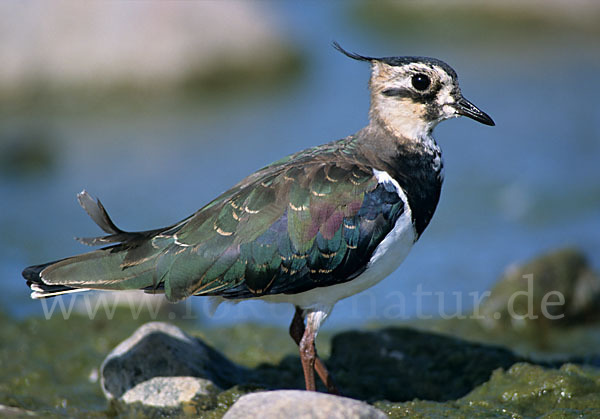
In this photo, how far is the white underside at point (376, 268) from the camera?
5684 mm

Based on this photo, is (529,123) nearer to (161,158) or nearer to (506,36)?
(506,36)

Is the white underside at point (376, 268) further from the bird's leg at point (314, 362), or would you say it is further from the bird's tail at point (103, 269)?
the bird's tail at point (103, 269)

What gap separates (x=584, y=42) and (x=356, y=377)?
38.4 feet

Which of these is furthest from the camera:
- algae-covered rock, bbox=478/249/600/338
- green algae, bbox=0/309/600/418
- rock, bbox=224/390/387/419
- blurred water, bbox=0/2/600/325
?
blurred water, bbox=0/2/600/325

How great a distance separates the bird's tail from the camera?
18.8 feet

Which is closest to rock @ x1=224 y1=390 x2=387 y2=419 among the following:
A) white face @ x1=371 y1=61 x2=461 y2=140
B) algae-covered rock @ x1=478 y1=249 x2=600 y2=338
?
white face @ x1=371 y1=61 x2=461 y2=140

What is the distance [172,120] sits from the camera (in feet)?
46.6

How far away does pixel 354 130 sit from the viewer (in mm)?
12555

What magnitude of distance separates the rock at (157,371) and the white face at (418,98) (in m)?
2.35

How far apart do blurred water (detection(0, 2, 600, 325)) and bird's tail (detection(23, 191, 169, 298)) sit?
2.88m

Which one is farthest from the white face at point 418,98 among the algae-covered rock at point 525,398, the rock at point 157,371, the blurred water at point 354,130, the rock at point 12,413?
the rock at point 12,413

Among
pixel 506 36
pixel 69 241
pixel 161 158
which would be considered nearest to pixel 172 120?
pixel 161 158

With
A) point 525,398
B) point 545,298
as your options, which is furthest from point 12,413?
point 545,298

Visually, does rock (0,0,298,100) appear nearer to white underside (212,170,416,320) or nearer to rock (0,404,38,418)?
white underside (212,170,416,320)
